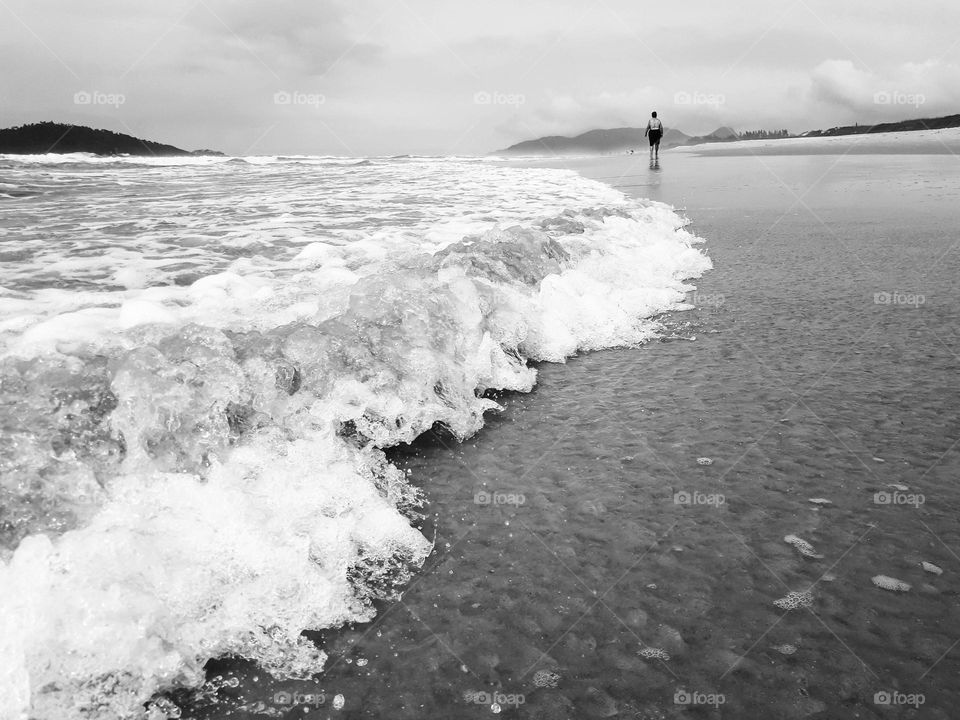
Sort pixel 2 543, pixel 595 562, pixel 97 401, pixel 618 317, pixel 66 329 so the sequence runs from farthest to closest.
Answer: pixel 618 317, pixel 66 329, pixel 97 401, pixel 595 562, pixel 2 543

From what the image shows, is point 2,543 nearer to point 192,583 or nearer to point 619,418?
point 192,583

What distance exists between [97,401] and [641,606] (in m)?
2.55

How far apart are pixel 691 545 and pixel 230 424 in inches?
85.2

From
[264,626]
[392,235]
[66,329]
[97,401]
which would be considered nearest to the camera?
[264,626]

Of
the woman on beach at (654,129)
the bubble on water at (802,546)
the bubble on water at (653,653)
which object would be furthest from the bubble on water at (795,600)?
the woman on beach at (654,129)

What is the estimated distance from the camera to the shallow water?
191 centimetres

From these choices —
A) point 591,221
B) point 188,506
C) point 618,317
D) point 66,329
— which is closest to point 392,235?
point 591,221

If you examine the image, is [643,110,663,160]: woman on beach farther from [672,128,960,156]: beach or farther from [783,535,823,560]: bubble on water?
[783,535,823,560]: bubble on water

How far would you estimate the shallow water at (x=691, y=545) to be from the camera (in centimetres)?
191

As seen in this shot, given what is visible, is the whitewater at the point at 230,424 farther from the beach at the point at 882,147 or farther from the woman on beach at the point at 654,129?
the beach at the point at 882,147

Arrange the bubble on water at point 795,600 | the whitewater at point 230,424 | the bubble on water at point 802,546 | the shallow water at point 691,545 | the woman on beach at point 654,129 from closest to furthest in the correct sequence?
the shallow water at point 691,545 → the whitewater at point 230,424 → the bubble on water at point 795,600 → the bubble on water at point 802,546 → the woman on beach at point 654,129

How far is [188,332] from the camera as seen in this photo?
3631 millimetres

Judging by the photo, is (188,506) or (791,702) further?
(188,506)

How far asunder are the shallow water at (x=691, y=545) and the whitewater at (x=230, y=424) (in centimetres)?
21
